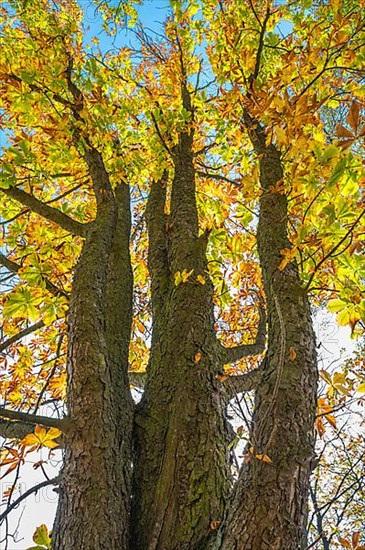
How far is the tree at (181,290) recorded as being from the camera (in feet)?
4.11

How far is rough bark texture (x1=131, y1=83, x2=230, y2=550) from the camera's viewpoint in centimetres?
137

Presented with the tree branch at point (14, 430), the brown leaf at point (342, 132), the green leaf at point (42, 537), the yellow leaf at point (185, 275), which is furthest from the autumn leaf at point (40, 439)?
the brown leaf at point (342, 132)

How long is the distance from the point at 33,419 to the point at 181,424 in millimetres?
563

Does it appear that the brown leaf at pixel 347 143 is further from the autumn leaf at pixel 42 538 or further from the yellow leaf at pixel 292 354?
the autumn leaf at pixel 42 538

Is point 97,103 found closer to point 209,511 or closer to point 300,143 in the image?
point 300,143

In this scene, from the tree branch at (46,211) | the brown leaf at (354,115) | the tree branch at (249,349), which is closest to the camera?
the brown leaf at (354,115)

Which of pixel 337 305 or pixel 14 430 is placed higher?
pixel 337 305

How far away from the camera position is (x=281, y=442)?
45.5 inches

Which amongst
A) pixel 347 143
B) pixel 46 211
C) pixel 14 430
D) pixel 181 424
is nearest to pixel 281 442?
pixel 181 424

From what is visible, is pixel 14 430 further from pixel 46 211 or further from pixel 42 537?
pixel 46 211

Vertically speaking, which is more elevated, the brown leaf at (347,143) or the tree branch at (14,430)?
the brown leaf at (347,143)

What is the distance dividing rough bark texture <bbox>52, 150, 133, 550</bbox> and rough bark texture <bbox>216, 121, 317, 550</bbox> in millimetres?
390

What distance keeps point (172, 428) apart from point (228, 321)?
10.1 ft

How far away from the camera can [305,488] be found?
1.14 metres
